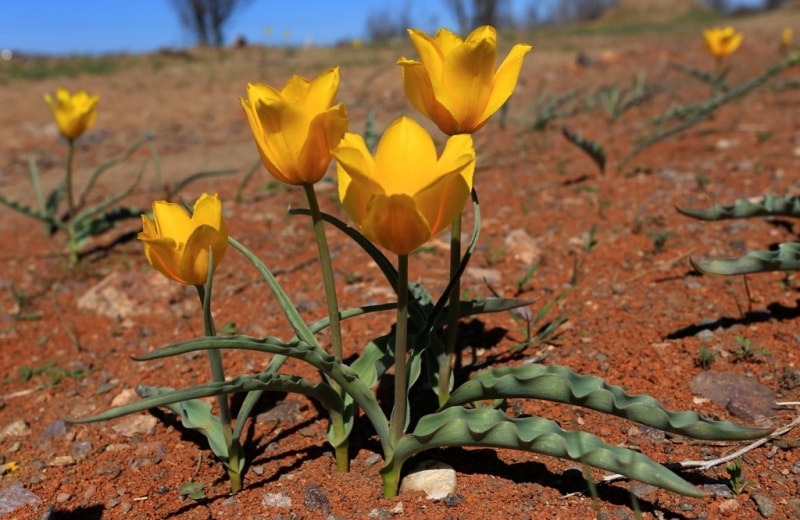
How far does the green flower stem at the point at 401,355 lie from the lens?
1219 mm

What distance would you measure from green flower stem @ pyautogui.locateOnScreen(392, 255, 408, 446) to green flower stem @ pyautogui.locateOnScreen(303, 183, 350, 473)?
0.40ft

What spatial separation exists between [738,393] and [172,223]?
4.53 ft

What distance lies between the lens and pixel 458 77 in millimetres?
1289

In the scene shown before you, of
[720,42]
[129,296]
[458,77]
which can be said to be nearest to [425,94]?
[458,77]

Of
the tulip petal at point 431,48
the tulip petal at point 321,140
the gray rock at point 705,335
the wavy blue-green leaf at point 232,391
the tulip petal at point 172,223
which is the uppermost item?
the tulip petal at point 431,48

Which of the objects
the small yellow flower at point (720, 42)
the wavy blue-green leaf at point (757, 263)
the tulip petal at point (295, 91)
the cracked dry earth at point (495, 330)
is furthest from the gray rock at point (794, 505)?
the small yellow flower at point (720, 42)

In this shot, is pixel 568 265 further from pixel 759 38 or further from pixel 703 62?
pixel 759 38

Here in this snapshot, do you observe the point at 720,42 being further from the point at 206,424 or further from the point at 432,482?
the point at 206,424

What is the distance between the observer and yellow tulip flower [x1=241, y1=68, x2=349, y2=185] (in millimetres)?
1192

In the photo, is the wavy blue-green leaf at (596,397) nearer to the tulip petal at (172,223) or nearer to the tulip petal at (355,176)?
the tulip petal at (355,176)

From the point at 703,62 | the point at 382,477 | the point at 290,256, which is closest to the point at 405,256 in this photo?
the point at 382,477

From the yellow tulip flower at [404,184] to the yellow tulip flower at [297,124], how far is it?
0.08 metres

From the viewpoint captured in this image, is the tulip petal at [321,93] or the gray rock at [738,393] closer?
the tulip petal at [321,93]

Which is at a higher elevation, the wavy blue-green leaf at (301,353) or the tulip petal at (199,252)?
the tulip petal at (199,252)
